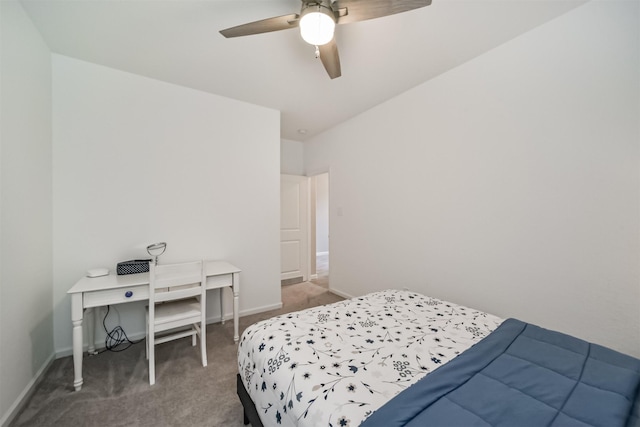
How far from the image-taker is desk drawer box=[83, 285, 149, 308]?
5.99ft

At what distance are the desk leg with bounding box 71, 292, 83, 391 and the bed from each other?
1.30 m

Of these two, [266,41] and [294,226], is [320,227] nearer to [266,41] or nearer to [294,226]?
[294,226]

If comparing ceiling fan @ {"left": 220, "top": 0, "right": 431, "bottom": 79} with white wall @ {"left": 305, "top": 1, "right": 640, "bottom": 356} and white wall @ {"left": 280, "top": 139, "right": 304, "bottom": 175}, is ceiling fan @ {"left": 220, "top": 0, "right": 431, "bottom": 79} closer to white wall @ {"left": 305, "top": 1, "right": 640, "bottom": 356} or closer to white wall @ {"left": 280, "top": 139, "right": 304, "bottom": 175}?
white wall @ {"left": 305, "top": 1, "right": 640, "bottom": 356}

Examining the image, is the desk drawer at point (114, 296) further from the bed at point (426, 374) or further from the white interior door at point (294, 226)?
the white interior door at point (294, 226)

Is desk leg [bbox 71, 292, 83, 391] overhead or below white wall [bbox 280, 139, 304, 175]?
below

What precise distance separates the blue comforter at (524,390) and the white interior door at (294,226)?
3491mm

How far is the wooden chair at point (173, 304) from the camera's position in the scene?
1.84 metres

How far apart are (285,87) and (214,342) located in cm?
278

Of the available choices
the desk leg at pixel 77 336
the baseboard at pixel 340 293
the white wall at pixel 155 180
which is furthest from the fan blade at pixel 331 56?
the baseboard at pixel 340 293

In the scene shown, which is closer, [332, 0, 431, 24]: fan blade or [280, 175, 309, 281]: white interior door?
[332, 0, 431, 24]: fan blade

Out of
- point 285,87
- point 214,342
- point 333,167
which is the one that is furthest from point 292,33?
point 214,342

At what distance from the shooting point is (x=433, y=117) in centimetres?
252

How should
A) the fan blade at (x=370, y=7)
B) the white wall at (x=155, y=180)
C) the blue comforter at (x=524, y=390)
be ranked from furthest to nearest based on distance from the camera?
the white wall at (x=155, y=180) < the fan blade at (x=370, y=7) < the blue comforter at (x=524, y=390)

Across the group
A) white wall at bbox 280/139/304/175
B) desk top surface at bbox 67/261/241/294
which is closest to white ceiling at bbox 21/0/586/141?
white wall at bbox 280/139/304/175
